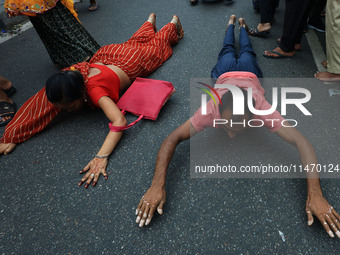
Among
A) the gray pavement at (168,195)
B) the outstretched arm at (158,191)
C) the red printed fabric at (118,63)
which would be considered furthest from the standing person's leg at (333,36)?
the red printed fabric at (118,63)

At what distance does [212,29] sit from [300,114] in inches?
60.0

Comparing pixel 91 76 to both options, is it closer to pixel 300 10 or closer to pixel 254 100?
pixel 254 100

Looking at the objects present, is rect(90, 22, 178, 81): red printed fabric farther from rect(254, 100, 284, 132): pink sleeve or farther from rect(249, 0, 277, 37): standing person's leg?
rect(254, 100, 284, 132): pink sleeve

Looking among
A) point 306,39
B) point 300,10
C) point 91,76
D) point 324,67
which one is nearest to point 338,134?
point 324,67

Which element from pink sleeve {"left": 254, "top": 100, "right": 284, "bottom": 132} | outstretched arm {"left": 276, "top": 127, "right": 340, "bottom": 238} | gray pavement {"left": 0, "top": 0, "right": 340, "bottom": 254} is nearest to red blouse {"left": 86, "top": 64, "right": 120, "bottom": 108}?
gray pavement {"left": 0, "top": 0, "right": 340, "bottom": 254}

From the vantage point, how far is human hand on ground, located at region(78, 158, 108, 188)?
1284 mm

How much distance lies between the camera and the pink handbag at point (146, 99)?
1.59 m

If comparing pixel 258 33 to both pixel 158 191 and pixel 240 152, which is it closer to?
pixel 240 152

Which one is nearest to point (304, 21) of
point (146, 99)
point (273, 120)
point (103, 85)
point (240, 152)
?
point (273, 120)

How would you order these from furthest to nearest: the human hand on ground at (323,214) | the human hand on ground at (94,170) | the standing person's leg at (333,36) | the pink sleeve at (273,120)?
the standing person's leg at (333,36), the human hand on ground at (94,170), the pink sleeve at (273,120), the human hand on ground at (323,214)

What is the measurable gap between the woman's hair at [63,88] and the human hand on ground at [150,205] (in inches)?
31.3

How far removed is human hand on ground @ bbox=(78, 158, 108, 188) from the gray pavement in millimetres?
37

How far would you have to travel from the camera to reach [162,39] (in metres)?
2.17

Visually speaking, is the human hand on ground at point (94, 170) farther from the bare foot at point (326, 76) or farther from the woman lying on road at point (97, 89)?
the bare foot at point (326, 76)
